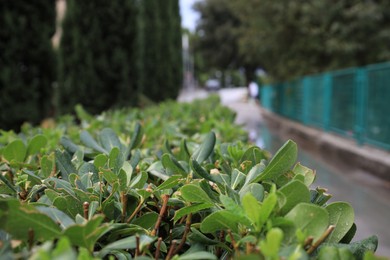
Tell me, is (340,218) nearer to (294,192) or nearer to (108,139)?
(294,192)

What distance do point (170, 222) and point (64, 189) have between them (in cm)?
26

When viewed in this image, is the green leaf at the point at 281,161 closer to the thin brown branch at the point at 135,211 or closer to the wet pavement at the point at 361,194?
the thin brown branch at the point at 135,211

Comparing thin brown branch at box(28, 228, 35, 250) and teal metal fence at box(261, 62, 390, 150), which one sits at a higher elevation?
thin brown branch at box(28, 228, 35, 250)

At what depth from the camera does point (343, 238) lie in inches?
39.7

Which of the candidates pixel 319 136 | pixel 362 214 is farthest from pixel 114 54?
pixel 319 136

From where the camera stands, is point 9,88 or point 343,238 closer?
point 343,238

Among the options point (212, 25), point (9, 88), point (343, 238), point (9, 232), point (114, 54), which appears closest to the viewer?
point (9, 232)

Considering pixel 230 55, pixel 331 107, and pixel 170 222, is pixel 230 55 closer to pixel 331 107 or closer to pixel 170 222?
pixel 331 107

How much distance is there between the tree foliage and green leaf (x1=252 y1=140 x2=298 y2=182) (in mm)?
14024

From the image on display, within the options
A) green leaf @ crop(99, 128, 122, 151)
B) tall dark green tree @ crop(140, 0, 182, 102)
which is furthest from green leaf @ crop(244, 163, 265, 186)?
tall dark green tree @ crop(140, 0, 182, 102)

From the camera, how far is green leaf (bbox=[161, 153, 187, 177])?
1351 millimetres

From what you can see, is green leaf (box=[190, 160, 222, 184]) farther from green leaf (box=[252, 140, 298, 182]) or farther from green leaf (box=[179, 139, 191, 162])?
green leaf (box=[179, 139, 191, 162])

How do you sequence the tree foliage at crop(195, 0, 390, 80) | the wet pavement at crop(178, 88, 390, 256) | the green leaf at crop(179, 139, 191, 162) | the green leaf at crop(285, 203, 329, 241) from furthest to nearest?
the tree foliage at crop(195, 0, 390, 80) → the wet pavement at crop(178, 88, 390, 256) → the green leaf at crop(179, 139, 191, 162) → the green leaf at crop(285, 203, 329, 241)

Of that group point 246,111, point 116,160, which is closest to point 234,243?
point 116,160
